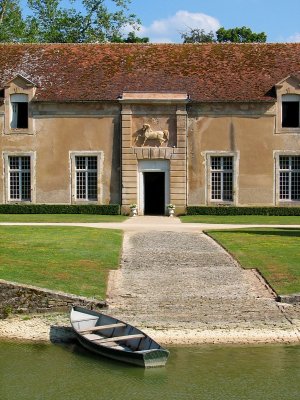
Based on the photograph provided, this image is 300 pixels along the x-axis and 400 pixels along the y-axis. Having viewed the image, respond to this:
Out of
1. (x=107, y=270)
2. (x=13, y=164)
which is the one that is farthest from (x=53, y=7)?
(x=107, y=270)

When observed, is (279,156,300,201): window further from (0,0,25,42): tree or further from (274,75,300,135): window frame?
(0,0,25,42): tree

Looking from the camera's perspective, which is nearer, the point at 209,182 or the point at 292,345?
the point at 292,345

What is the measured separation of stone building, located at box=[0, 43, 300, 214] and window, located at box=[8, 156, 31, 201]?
5cm

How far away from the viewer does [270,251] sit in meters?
21.9

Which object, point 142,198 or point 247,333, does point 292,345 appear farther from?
point 142,198

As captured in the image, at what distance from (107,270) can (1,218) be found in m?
15.0

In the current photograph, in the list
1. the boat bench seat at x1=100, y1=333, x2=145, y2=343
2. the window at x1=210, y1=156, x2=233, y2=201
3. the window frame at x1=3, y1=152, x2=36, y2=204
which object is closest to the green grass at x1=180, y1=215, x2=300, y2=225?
the window at x1=210, y1=156, x2=233, y2=201

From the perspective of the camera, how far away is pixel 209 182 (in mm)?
37250

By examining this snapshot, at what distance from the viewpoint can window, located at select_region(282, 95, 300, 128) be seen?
36.8 m

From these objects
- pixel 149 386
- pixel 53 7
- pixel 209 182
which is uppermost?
pixel 53 7

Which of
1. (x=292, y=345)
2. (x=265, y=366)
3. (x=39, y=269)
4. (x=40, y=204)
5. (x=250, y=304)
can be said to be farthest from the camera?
(x=40, y=204)

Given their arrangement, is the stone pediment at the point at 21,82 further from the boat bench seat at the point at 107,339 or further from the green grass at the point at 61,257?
the boat bench seat at the point at 107,339

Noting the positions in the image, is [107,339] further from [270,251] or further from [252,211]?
[252,211]

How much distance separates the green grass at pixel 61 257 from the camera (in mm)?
17109
